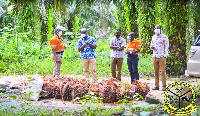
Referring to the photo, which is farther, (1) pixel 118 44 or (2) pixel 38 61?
(2) pixel 38 61

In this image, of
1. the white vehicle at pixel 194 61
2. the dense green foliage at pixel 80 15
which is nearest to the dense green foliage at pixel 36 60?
the dense green foliage at pixel 80 15

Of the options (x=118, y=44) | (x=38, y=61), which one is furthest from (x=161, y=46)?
(x=38, y=61)

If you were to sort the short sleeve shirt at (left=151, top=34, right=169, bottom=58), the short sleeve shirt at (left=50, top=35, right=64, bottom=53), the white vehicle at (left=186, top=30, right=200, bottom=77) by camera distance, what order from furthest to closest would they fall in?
the short sleeve shirt at (left=50, top=35, right=64, bottom=53)
the short sleeve shirt at (left=151, top=34, right=169, bottom=58)
the white vehicle at (left=186, top=30, right=200, bottom=77)

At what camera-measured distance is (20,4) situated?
948 centimetres

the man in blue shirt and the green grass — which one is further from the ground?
the man in blue shirt

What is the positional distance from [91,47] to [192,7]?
5.31 metres

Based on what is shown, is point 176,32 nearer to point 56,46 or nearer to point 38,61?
point 56,46

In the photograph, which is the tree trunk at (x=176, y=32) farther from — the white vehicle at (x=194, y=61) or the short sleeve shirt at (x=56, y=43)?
the short sleeve shirt at (x=56, y=43)

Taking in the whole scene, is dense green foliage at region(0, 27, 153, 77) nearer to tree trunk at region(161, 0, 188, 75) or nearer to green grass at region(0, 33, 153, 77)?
green grass at region(0, 33, 153, 77)

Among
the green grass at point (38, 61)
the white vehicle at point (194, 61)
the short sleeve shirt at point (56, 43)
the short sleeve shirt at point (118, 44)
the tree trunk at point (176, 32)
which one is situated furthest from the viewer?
the green grass at point (38, 61)

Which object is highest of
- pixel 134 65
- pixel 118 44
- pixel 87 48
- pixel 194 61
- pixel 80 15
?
pixel 80 15

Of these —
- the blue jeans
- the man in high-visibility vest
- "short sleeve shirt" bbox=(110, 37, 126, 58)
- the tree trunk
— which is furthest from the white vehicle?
the tree trunk

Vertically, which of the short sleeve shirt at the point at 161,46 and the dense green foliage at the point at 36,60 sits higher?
the short sleeve shirt at the point at 161,46

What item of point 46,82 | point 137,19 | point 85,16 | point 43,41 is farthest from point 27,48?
point 85,16
